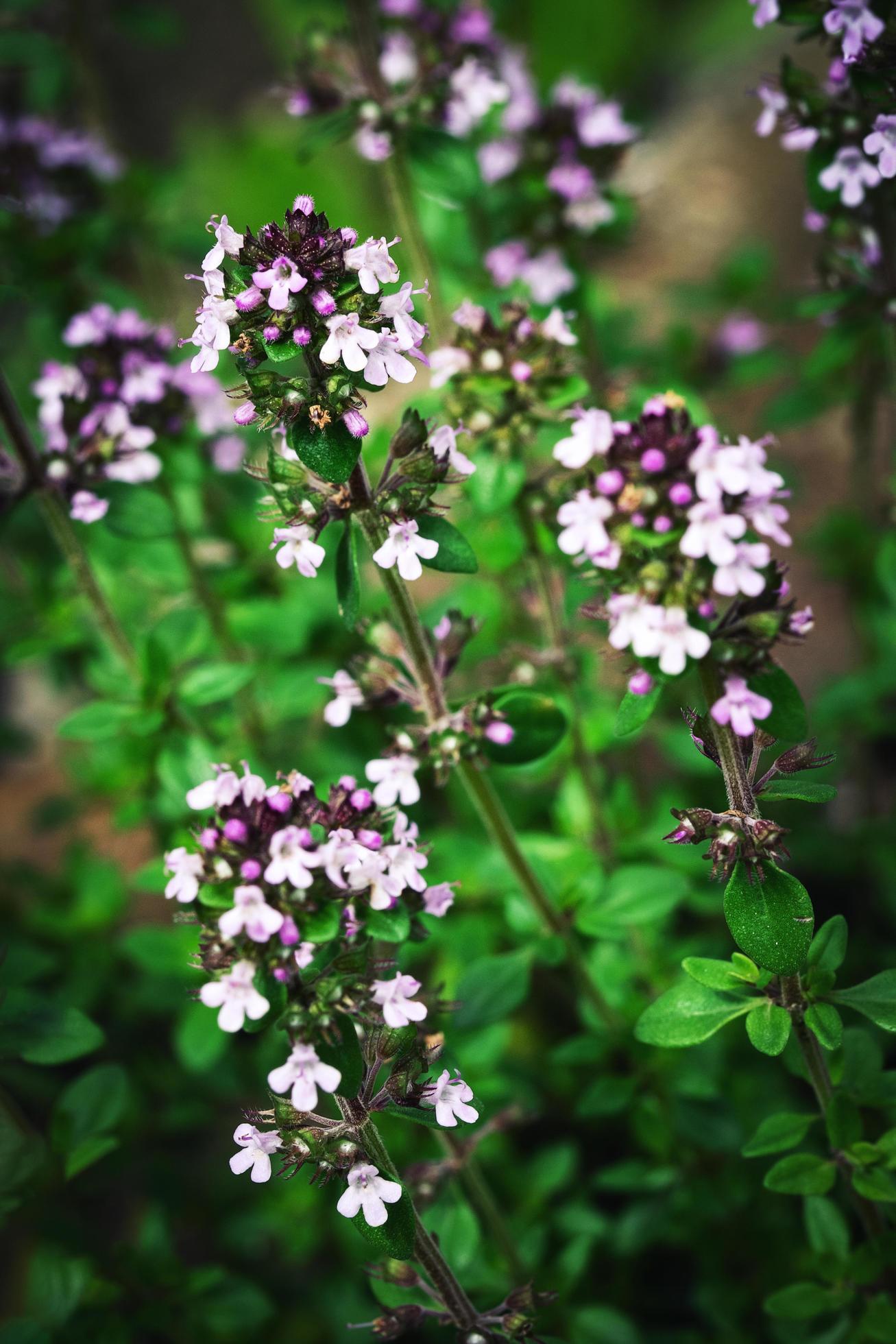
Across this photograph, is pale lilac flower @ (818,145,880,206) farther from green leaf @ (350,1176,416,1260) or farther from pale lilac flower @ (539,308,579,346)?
green leaf @ (350,1176,416,1260)


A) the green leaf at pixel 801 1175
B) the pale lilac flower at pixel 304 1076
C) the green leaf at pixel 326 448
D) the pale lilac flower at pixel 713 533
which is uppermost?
the green leaf at pixel 326 448

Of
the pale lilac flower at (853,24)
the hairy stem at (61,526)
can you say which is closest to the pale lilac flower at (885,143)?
the pale lilac flower at (853,24)

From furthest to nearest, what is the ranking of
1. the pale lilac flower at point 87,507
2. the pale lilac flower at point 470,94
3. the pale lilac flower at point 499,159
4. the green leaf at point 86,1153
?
the pale lilac flower at point 499,159, the pale lilac flower at point 470,94, the pale lilac flower at point 87,507, the green leaf at point 86,1153

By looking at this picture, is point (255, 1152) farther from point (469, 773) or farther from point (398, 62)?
point (398, 62)

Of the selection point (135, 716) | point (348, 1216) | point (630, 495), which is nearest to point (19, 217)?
point (135, 716)

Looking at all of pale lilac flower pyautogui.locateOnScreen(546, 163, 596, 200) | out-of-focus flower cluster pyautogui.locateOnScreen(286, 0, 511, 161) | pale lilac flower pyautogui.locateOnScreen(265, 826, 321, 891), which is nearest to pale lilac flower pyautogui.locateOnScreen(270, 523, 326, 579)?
pale lilac flower pyautogui.locateOnScreen(265, 826, 321, 891)

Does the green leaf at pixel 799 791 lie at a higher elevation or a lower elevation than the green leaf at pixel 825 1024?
higher

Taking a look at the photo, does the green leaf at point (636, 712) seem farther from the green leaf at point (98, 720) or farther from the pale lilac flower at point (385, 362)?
the green leaf at point (98, 720)

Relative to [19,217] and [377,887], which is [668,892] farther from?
[19,217]

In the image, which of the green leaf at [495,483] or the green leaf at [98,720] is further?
the green leaf at [98,720]
